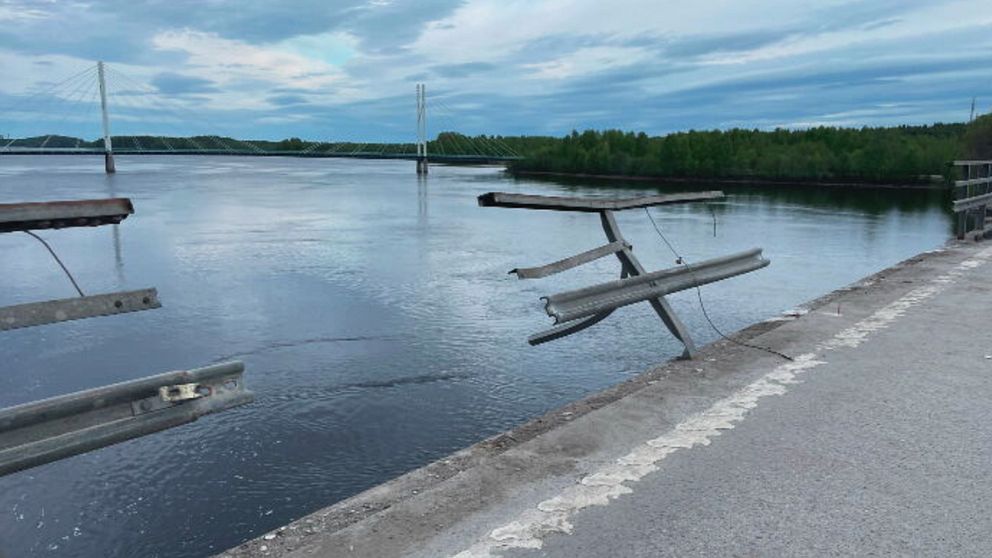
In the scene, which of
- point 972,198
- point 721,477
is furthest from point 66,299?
point 972,198

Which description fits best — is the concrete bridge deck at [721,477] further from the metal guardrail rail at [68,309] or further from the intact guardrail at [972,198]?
the intact guardrail at [972,198]

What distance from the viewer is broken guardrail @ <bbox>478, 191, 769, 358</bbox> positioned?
5246 mm

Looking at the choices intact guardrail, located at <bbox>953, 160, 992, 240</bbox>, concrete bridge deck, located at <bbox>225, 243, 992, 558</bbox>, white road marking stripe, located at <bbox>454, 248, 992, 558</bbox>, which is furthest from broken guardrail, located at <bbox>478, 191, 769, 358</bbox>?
intact guardrail, located at <bbox>953, 160, 992, 240</bbox>

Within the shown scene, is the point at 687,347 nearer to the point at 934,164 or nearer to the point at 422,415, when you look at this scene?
the point at 422,415

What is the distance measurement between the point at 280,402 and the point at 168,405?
200 inches

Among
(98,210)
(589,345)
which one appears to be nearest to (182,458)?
(98,210)

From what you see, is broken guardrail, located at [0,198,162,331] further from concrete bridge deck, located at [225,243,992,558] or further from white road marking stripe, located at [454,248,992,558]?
white road marking stripe, located at [454,248,992,558]

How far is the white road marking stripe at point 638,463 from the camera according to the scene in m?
3.26

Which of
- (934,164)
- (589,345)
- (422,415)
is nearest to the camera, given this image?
(422,415)

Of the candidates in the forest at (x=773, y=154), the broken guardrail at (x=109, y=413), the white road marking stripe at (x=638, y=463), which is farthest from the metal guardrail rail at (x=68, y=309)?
the forest at (x=773, y=154)

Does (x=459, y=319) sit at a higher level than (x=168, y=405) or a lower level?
lower

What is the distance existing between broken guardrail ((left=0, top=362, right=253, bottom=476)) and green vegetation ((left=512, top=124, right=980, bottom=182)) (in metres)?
108

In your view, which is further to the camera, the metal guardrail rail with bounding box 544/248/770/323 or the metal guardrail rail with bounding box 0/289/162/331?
the metal guardrail rail with bounding box 544/248/770/323

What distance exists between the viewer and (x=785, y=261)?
21.2m
